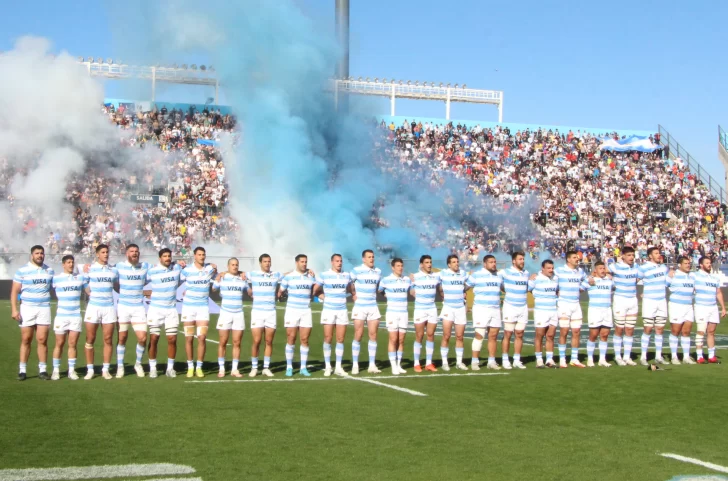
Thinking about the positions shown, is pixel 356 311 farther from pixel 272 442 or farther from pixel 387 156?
pixel 387 156

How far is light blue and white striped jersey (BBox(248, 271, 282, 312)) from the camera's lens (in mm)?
12805

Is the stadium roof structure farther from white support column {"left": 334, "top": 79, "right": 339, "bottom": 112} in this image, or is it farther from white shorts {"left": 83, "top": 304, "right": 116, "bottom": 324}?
white shorts {"left": 83, "top": 304, "right": 116, "bottom": 324}

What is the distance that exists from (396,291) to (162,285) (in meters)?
3.65

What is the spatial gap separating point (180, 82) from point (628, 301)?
3353 centimetres

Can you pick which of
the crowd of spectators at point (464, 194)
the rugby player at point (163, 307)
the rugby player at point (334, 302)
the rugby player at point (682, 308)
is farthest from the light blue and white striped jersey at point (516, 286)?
the crowd of spectators at point (464, 194)

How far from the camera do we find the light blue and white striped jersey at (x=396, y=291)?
13.3m

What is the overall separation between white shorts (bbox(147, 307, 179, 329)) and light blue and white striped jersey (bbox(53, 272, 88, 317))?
103 centimetres

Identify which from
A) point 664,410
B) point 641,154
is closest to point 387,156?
point 641,154

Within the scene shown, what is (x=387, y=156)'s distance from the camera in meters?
39.6

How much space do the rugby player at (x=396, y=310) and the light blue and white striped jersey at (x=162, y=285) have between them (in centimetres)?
328

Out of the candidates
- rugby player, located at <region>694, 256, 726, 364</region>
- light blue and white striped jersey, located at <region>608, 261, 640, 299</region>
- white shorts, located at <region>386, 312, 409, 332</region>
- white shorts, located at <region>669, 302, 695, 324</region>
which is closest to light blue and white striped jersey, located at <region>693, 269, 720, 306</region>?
rugby player, located at <region>694, 256, 726, 364</region>

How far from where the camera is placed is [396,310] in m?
13.3

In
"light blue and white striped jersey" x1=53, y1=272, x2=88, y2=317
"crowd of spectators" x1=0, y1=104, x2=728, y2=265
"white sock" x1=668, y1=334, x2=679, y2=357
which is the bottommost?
"white sock" x1=668, y1=334, x2=679, y2=357

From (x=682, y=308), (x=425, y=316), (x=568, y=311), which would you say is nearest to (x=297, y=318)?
(x=425, y=316)
